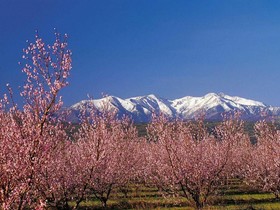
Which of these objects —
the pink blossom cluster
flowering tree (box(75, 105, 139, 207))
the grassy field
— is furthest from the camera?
the grassy field

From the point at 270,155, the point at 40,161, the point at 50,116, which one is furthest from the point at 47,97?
the point at 270,155

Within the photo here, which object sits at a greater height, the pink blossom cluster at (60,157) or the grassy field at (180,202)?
the pink blossom cluster at (60,157)

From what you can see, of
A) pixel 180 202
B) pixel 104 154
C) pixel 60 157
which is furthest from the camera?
pixel 180 202

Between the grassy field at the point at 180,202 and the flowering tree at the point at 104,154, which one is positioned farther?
the grassy field at the point at 180,202

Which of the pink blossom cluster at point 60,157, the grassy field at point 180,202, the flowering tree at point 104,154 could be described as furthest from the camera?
the grassy field at point 180,202

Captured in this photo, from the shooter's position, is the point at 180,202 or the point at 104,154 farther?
the point at 180,202

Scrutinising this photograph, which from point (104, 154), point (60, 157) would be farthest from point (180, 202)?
point (104, 154)

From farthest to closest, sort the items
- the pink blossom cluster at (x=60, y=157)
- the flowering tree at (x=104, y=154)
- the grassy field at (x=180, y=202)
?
the grassy field at (x=180, y=202) → the flowering tree at (x=104, y=154) → the pink blossom cluster at (x=60, y=157)

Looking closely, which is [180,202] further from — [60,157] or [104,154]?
[104,154]

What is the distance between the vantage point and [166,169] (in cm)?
3170

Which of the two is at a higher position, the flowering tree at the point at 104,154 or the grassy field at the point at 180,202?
the flowering tree at the point at 104,154

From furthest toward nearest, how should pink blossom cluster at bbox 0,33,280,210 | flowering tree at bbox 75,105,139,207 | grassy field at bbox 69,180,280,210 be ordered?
1. grassy field at bbox 69,180,280,210
2. flowering tree at bbox 75,105,139,207
3. pink blossom cluster at bbox 0,33,280,210

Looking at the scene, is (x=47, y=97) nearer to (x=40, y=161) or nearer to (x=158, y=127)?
(x=40, y=161)

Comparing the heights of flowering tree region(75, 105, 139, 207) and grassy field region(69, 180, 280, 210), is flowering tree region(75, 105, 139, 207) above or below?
above
